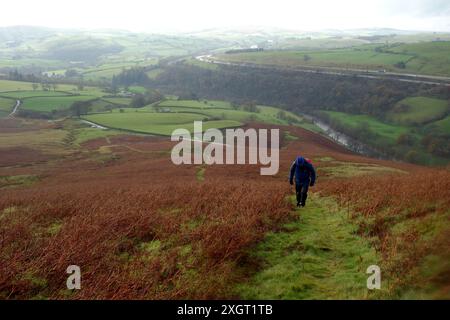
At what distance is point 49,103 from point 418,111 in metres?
137

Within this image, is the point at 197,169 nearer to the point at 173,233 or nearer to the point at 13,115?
the point at 173,233

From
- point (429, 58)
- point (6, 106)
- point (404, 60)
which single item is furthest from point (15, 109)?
point (429, 58)

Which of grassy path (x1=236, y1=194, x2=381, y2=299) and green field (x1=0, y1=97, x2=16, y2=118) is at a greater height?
grassy path (x1=236, y1=194, x2=381, y2=299)

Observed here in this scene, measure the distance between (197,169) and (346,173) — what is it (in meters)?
18.9

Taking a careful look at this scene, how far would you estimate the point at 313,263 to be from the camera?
9797 mm

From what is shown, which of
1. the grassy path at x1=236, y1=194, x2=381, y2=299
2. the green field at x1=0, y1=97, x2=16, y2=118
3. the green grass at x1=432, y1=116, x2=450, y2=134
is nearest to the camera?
the grassy path at x1=236, y1=194, x2=381, y2=299

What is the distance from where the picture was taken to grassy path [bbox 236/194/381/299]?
8.16 metres

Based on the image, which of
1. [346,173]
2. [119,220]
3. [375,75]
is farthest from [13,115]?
[375,75]

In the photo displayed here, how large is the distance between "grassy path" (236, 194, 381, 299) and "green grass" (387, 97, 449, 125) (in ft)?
378

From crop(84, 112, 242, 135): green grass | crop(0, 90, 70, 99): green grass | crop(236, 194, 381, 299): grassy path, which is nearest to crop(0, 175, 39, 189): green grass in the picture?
crop(236, 194, 381, 299): grassy path

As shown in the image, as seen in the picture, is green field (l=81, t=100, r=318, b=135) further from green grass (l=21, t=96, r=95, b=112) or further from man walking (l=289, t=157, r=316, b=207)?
man walking (l=289, t=157, r=316, b=207)

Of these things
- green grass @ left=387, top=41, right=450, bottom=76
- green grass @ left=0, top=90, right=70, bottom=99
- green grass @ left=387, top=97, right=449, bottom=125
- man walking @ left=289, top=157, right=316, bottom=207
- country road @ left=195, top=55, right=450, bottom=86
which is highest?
green grass @ left=387, top=41, right=450, bottom=76

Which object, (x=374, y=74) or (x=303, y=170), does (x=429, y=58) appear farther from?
(x=303, y=170)

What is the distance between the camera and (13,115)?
118 metres
